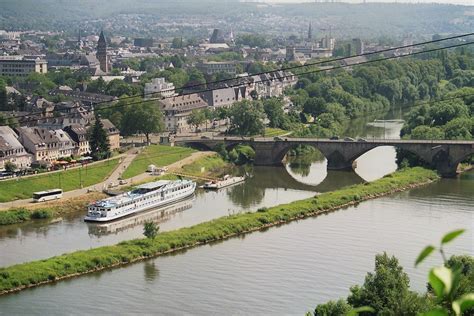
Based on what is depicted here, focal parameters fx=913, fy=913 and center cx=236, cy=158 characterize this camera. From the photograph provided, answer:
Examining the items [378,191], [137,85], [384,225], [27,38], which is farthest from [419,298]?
[27,38]

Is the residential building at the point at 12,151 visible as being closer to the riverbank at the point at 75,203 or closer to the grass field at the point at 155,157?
the grass field at the point at 155,157

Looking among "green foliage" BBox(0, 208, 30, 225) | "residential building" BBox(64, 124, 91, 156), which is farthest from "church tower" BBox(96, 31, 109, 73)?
"green foliage" BBox(0, 208, 30, 225)

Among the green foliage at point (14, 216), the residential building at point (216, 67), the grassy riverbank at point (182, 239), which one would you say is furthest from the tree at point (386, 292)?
the residential building at point (216, 67)

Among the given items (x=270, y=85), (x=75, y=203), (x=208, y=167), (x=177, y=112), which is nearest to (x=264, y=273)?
(x=75, y=203)

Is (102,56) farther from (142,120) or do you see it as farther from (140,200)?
(140,200)

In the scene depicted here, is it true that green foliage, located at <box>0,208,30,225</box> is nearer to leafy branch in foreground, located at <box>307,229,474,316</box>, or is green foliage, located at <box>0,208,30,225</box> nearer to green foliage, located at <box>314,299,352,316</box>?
leafy branch in foreground, located at <box>307,229,474,316</box>
